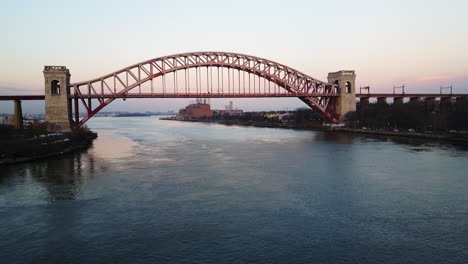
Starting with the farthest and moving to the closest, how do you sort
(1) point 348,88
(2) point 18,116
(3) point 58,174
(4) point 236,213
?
(1) point 348,88 < (2) point 18,116 < (3) point 58,174 < (4) point 236,213

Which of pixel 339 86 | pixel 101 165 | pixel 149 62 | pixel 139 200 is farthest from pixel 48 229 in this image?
pixel 339 86

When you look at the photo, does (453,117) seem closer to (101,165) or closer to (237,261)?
(101,165)

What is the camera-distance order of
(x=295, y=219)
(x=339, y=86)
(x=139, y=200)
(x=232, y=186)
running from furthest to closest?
(x=339, y=86), (x=232, y=186), (x=139, y=200), (x=295, y=219)

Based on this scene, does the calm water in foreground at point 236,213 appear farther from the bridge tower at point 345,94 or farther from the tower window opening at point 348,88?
the tower window opening at point 348,88

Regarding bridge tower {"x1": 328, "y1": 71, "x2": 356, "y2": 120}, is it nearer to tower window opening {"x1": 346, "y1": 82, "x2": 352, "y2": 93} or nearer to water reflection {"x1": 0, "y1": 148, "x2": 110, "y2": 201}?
tower window opening {"x1": 346, "y1": 82, "x2": 352, "y2": 93}

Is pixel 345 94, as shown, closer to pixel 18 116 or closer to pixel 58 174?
pixel 18 116

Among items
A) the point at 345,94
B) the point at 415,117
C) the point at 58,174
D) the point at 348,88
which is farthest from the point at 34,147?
the point at 348,88

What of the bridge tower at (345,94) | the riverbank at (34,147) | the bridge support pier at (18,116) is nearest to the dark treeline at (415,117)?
the bridge tower at (345,94)
